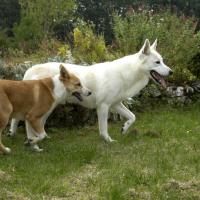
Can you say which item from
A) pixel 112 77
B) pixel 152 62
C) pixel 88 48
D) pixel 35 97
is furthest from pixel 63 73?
pixel 88 48

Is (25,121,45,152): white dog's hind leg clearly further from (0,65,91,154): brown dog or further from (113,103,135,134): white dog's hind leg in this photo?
(113,103,135,134): white dog's hind leg

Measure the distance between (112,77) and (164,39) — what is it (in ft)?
15.3

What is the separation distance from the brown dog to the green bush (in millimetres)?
4947

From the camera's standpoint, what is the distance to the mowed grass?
6.96m

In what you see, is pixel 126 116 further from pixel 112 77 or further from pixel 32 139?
pixel 32 139

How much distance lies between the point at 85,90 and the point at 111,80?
71 centimetres

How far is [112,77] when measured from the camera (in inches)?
398

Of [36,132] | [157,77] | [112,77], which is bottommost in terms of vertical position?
[36,132]

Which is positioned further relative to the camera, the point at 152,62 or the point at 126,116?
the point at 126,116

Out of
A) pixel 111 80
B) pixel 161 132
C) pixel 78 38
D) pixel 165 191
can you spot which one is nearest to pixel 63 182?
pixel 165 191

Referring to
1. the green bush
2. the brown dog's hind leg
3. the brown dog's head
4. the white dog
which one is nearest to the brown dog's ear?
the brown dog's head

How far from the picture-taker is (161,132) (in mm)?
10836

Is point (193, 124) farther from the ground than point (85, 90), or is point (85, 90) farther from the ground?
point (85, 90)

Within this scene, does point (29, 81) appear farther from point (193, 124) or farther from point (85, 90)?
point (193, 124)
